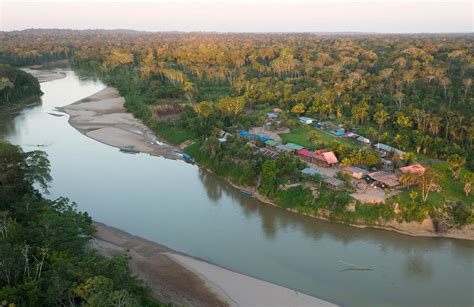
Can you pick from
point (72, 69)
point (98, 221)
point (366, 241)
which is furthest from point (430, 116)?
point (72, 69)

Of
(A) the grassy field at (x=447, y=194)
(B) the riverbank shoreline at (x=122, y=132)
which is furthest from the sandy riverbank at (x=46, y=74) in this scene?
(A) the grassy field at (x=447, y=194)

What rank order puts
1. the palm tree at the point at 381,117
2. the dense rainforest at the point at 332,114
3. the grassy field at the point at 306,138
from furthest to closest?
the palm tree at the point at 381,117
the grassy field at the point at 306,138
the dense rainforest at the point at 332,114

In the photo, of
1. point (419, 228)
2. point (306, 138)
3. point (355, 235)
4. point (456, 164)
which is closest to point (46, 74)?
point (306, 138)

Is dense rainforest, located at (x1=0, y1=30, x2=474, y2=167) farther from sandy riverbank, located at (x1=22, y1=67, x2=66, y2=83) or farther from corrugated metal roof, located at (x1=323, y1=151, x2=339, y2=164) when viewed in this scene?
sandy riverbank, located at (x1=22, y1=67, x2=66, y2=83)

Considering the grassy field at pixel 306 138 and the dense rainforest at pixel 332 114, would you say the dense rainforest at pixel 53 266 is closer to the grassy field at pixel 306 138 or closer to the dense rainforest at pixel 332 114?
the dense rainforest at pixel 332 114

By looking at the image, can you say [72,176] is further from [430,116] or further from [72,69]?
[72,69]

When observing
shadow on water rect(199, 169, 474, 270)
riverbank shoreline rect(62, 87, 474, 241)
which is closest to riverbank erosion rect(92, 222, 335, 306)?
shadow on water rect(199, 169, 474, 270)

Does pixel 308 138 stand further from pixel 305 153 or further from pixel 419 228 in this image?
pixel 419 228
